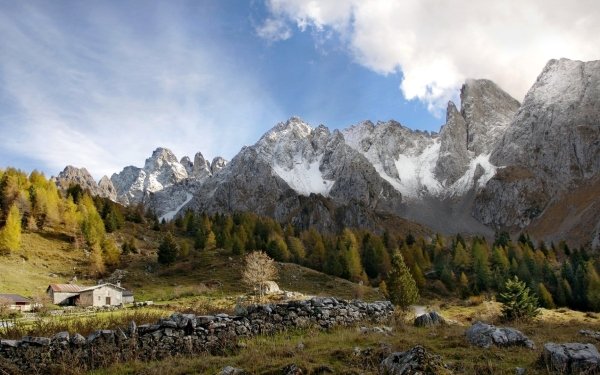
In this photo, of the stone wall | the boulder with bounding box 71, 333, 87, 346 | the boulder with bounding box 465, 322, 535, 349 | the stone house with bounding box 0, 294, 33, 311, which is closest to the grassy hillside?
the stone house with bounding box 0, 294, 33, 311

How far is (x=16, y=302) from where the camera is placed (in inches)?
2073

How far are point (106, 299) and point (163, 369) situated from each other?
196ft

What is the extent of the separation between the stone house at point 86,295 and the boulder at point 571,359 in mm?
62500

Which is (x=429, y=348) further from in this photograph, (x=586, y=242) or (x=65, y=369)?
(x=586, y=242)

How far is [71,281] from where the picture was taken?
77312 mm

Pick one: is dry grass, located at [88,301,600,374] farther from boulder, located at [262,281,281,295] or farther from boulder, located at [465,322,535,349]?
boulder, located at [262,281,281,295]

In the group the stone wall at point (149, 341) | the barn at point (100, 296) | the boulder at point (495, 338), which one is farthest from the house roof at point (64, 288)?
the boulder at point (495, 338)

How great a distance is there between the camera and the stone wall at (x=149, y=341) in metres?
13.4

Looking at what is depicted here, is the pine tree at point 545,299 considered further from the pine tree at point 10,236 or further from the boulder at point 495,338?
the pine tree at point 10,236

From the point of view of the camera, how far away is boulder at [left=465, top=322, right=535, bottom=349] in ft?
47.8

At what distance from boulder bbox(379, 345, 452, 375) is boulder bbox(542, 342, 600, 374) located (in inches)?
114

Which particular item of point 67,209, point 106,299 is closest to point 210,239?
point 67,209

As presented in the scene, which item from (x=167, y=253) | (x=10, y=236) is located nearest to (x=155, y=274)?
(x=167, y=253)

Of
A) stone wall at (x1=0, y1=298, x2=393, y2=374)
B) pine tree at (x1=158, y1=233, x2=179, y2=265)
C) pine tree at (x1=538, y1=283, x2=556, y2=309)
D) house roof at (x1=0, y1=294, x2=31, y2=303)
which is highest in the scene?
pine tree at (x1=158, y1=233, x2=179, y2=265)
